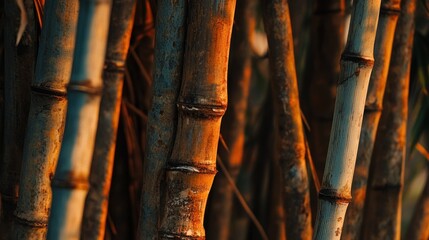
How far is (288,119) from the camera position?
1762mm

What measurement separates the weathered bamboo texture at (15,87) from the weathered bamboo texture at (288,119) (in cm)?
48

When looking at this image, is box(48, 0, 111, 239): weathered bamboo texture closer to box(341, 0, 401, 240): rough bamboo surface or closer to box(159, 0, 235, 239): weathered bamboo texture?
box(159, 0, 235, 239): weathered bamboo texture

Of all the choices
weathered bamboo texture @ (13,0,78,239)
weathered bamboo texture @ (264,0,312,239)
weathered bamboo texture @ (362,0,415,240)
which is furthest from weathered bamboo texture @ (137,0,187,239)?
weathered bamboo texture @ (362,0,415,240)

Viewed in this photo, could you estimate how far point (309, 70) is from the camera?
2.42 meters

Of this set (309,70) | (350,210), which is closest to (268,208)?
(309,70)

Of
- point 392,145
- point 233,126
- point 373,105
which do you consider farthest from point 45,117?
point 233,126

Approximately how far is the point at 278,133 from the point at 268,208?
36.1 inches

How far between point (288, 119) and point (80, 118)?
802mm

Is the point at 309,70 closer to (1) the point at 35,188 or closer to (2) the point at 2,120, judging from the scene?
(2) the point at 2,120

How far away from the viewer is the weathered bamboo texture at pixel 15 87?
1514mm

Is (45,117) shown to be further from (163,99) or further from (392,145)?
(392,145)

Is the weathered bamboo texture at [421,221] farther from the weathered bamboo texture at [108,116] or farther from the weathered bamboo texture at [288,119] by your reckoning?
the weathered bamboo texture at [108,116]

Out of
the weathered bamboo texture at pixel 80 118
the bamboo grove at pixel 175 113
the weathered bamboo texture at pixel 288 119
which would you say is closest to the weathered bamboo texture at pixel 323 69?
the bamboo grove at pixel 175 113

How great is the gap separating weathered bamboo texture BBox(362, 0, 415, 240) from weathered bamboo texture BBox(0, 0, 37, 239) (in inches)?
34.1
